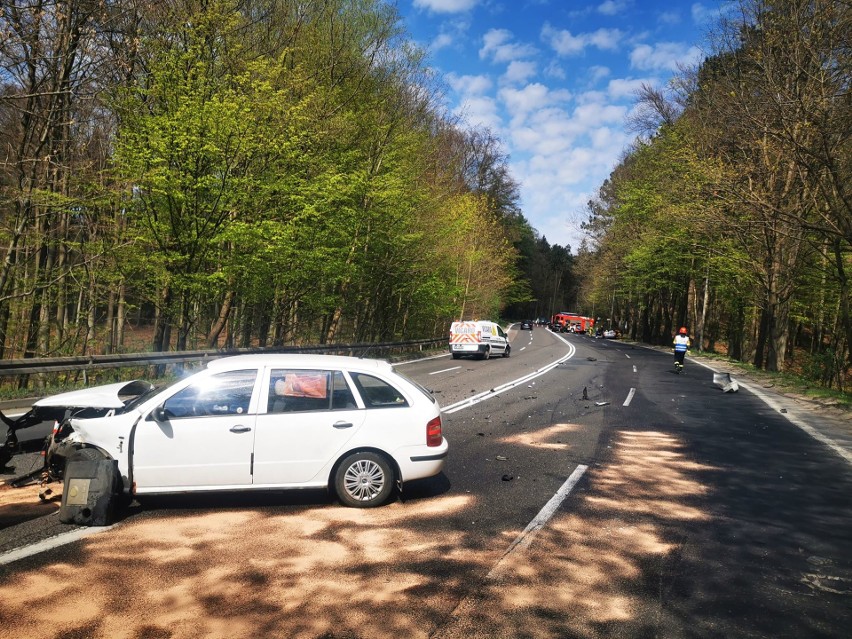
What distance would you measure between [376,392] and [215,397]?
1.60m

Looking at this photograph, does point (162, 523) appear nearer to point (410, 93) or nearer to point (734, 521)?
point (734, 521)

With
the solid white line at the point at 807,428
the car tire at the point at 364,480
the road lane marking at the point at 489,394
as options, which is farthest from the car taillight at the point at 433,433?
the solid white line at the point at 807,428

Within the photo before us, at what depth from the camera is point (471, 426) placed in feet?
34.8

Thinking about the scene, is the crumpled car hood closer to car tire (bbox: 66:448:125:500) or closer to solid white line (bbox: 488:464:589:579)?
car tire (bbox: 66:448:125:500)

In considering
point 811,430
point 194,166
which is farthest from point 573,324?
point 194,166

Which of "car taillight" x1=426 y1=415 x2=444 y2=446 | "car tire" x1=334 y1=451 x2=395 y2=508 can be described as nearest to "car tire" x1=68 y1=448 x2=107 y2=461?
"car tire" x1=334 y1=451 x2=395 y2=508

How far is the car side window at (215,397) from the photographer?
554 cm

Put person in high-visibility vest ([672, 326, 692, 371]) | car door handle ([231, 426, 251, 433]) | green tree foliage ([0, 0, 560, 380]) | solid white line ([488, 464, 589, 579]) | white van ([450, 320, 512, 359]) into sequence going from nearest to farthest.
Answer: solid white line ([488, 464, 589, 579]) < car door handle ([231, 426, 251, 433]) < green tree foliage ([0, 0, 560, 380]) < person in high-visibility vest ([672, 326, 692, 371]) < white van ([450, 320, 512, 359])

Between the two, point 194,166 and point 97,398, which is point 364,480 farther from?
point 194,166

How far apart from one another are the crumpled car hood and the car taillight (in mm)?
3115

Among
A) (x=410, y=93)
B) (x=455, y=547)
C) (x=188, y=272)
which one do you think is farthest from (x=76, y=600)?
(x=410, y=93)

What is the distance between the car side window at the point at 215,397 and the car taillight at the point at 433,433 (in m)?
1.84

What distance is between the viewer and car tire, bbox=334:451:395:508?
5.82 m

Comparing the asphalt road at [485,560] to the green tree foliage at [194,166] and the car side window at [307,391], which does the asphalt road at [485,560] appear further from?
the green tree foliage at [194,166]
